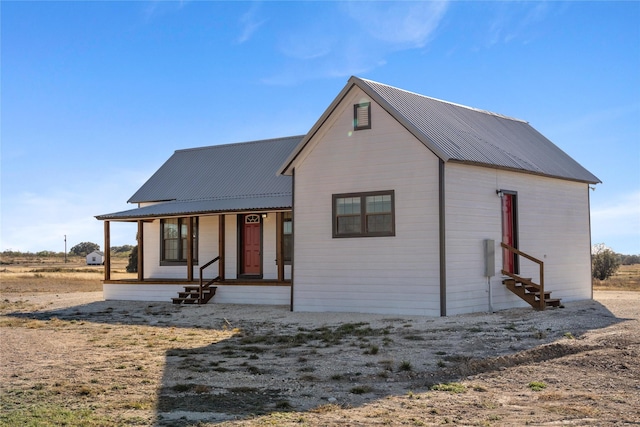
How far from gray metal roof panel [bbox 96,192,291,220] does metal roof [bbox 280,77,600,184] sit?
3259 millimetres

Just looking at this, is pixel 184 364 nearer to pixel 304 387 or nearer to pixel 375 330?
pixel 304 387

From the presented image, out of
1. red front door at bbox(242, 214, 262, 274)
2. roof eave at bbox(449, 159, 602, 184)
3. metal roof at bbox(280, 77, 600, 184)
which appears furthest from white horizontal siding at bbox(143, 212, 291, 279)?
roof eave at bbox(449, 159, 602, 184)

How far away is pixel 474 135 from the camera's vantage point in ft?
73.3

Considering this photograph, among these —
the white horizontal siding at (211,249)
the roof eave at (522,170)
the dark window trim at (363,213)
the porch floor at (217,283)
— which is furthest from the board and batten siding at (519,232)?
the white horizontal siding at (211,249)

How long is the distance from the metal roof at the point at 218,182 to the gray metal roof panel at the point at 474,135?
5.58 m

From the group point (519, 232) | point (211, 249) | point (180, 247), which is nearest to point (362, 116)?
point (519, 232)

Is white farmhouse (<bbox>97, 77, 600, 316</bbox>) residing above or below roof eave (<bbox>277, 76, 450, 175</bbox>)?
below

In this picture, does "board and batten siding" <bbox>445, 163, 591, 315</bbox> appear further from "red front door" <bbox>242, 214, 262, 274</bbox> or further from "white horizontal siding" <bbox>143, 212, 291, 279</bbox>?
"red front door" <bbox>242, 214, 262, 274</bbox>

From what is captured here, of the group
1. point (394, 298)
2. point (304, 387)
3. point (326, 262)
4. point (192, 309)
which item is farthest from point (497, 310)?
point (304, 387)

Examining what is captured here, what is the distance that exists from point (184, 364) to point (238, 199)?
15.3 metres

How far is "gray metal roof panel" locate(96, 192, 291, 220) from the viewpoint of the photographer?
24.8m

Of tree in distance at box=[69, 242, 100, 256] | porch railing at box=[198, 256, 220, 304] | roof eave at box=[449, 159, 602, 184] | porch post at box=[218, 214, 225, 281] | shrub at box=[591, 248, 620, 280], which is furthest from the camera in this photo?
tree in distance at box=[69, 242, 100, 256]

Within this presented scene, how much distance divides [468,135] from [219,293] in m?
10.0

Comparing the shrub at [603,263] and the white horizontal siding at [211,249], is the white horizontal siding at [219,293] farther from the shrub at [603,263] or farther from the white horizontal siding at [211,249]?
the shrub at [603,263]
